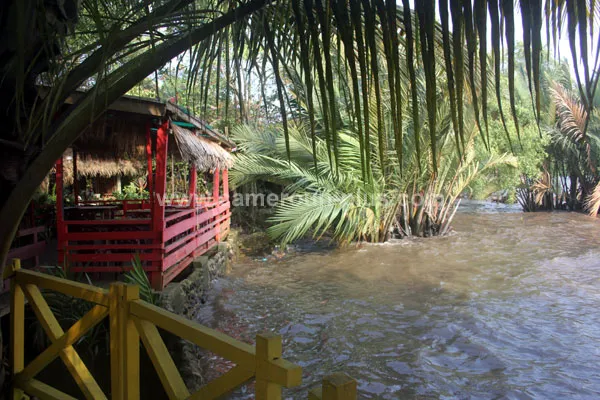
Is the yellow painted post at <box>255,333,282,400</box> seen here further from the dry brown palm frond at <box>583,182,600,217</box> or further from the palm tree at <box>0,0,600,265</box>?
the dry brown palm frond at <box>583,182,600,217</box>

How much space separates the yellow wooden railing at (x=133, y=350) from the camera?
4.29 feet

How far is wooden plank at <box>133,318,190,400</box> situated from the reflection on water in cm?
280

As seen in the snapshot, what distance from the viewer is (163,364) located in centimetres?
176

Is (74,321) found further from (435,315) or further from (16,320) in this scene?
(435,315)

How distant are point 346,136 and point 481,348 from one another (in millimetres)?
5683

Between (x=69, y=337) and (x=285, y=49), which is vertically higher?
(x=285, y=49)

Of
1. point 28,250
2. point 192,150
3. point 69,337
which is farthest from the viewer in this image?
point 192,150

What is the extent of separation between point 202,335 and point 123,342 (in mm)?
645

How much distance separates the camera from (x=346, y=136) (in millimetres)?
9711

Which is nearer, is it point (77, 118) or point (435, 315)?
point (77, 118)

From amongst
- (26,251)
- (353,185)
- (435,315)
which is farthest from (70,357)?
(353,185)

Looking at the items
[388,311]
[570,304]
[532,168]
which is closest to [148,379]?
[388,311]

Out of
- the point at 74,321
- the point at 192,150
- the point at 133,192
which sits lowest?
the point at 74,321

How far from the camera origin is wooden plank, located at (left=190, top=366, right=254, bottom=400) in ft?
4.65
